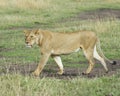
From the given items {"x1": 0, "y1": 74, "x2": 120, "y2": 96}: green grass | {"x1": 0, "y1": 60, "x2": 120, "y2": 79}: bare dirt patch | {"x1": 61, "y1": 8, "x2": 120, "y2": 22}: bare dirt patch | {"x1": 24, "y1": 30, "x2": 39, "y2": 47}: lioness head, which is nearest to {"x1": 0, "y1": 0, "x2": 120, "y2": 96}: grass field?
{"x1": 0, "y1": 74, "x2": 120, "y2": 96}: green grass

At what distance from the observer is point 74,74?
11.4m

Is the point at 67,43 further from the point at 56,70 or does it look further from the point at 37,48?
the point at 37,48

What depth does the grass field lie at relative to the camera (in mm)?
8836

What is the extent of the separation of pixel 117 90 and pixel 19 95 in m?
1.99

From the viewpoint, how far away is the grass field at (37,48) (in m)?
8.84

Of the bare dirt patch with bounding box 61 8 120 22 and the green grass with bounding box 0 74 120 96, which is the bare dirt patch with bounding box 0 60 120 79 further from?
the bare dirt patch with bounding box 61 8 120 22

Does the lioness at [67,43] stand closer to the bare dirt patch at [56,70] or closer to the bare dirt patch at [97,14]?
the bare dirt patch at [56,70]

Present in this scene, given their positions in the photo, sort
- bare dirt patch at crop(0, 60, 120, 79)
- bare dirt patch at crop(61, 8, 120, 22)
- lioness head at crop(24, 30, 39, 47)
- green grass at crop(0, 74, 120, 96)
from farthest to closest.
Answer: bare dirt patch at crop(61, 8, 120, 22) < bare dirt patch at crop(0, 60, 120, 79) < lioness head at crop(24, 30, 39, 47) < green grass at crop(0, 74, 120, 96)

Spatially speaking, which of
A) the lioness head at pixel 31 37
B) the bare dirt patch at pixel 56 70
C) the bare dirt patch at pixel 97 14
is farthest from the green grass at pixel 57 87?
the bare dirt patch at pixel 97 14

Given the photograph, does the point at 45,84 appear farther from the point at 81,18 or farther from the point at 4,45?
→ the point at 81,18

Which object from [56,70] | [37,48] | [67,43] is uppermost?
[67,43]

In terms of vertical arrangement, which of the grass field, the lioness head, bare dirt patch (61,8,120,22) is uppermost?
the lioness head

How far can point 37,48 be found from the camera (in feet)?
53.1

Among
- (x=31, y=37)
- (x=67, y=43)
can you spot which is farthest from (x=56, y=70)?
(x=31, y=37)
